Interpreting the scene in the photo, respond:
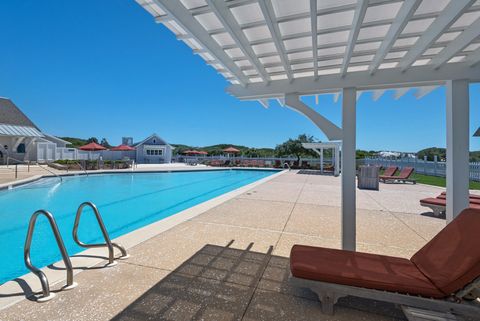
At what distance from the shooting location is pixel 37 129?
25312 millimetres

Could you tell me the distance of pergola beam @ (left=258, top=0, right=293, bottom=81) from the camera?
1897mm

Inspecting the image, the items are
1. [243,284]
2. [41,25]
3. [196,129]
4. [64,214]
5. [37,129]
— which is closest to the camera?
[243,284]

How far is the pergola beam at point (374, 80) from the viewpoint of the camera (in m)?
2.84

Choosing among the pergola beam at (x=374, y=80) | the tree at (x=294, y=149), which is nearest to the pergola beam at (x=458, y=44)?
the pergola beam at (x=374, y=80)

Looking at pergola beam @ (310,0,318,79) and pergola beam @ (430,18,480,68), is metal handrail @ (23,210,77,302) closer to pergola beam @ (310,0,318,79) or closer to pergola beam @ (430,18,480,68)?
pergola beam @ (310,0,318,79)

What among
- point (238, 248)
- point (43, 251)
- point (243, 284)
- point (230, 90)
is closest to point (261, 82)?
point (230, 90)

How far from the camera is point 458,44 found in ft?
7.74

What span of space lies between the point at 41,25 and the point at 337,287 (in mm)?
26072

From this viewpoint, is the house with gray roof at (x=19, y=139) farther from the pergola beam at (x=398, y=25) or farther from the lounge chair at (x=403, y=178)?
the lounge chair at (x=403, y=178)

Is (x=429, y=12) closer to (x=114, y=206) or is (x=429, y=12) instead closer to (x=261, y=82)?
(x=261, y=82)

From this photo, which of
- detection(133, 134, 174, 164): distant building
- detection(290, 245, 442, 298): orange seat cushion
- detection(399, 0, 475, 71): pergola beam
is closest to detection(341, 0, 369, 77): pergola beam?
detection(399, 0, 475, 71): pergola beam

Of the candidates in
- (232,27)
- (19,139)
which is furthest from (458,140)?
(19,139)

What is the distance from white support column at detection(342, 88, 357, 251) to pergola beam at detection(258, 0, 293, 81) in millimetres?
1014

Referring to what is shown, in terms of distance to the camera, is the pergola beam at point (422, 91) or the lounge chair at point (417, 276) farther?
the pergola beam at point (422, 91)
